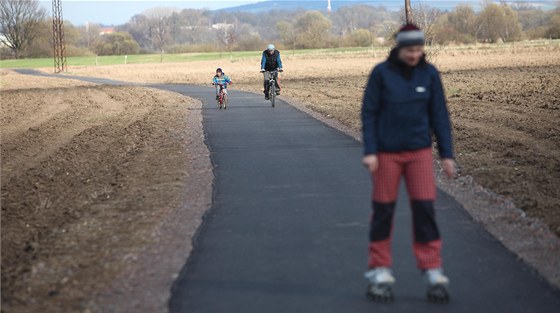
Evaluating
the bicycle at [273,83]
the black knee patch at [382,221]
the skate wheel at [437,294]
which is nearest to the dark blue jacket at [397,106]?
the black knee patch at [382,221]

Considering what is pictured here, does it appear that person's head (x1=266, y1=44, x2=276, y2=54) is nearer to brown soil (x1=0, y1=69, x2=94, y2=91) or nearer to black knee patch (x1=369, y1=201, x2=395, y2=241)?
black knee patch (x1=369, y1=201, x2=395, y2=241)

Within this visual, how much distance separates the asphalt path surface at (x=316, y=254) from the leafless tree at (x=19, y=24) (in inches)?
4556

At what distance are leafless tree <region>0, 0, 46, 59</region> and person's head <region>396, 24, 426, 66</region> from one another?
121 metres

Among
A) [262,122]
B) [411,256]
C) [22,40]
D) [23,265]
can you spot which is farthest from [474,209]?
[22,40]

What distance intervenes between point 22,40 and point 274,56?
106 meters

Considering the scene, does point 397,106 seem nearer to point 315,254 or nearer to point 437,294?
point 437,294

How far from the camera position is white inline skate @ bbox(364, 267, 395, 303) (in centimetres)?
623

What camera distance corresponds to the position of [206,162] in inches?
558

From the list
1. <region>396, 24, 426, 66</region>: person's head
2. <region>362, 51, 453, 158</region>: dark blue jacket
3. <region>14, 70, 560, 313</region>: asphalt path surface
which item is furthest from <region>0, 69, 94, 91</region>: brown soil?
<region>396, 24, 426, 66</region>: person's head

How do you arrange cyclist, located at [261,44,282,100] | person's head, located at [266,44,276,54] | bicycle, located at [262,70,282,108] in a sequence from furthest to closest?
bicycle, located at [262,70,282,108], cyclist, located at [261,44,282,100], person's head, located at [266,44,276,54]

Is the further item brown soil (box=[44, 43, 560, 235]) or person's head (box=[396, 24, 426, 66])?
brown soil (box=[44, 43, 560, 235])

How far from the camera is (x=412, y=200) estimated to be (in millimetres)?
6371

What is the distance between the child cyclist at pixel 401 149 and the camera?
6246mm

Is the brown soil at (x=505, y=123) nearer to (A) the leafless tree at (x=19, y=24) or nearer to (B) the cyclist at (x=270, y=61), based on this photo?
(B) the cyclist at (x=270, y=61)
